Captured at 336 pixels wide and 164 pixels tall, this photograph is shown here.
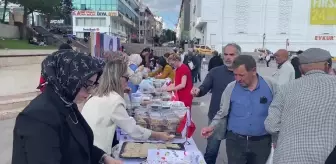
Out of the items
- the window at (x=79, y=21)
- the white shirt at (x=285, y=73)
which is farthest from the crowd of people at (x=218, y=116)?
the window at (x=79, y=21)

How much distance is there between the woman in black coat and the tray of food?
0.80 metres

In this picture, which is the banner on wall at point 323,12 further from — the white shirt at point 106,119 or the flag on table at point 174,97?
the white shirt at point 106,119

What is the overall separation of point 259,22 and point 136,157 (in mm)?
67378

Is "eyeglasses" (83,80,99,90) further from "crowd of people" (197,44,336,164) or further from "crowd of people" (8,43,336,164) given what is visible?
"crowd of people" (197,44,336,164)

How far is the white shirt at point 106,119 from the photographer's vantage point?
290 centimetres

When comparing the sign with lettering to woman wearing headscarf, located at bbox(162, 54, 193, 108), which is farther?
the sign with lettering

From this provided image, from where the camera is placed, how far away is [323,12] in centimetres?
6625

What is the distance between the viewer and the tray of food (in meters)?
2.84

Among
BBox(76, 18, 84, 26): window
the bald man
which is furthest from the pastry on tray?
BBox(76, 18, 84, 26): window

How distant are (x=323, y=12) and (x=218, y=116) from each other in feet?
233

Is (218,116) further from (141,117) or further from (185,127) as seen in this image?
(141,117)

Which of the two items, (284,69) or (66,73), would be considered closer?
(66,73)

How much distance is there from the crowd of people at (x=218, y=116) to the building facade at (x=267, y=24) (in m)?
62.9

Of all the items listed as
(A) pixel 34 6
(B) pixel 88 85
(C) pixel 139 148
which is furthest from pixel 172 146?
Result: (A) pixel 34 6
